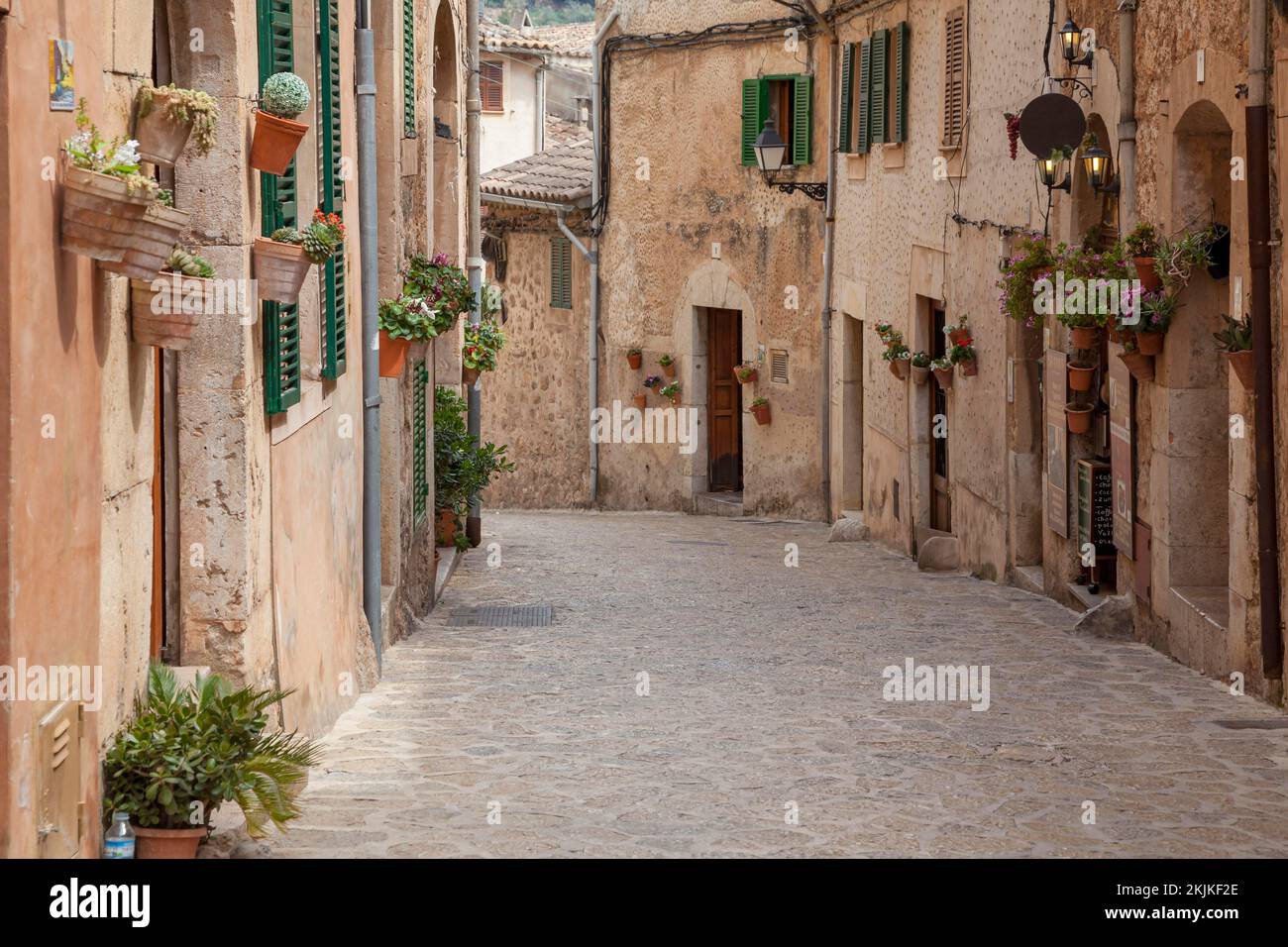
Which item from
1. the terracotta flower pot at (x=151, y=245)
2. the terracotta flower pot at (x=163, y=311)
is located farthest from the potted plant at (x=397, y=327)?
the terracotta flower pot at (x=151, y=245)

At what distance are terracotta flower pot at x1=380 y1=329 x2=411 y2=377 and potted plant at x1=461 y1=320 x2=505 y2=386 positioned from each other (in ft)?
14.2

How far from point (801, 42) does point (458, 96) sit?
6559mm

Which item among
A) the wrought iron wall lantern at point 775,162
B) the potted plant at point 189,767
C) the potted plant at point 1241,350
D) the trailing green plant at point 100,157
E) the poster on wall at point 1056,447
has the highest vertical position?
the wrought iron wall lantern at point 775,162

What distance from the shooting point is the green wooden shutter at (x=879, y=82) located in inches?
696

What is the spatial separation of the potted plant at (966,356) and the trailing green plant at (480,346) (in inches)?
158

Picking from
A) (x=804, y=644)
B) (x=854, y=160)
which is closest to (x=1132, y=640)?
(x=804, y=644)

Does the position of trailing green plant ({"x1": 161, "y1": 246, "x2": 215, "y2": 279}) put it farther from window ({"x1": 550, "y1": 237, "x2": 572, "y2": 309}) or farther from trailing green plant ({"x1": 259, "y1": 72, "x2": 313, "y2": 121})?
window ({"x1": 550, "y1": 237, "x2": 572, "y2": 309})

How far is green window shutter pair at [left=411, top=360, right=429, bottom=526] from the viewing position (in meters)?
12.5

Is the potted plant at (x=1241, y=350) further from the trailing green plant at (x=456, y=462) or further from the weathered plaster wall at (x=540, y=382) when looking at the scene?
the weathered plaster wall at (x=540, y=382)

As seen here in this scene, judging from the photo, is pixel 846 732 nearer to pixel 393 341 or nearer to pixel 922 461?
pixel 393 341

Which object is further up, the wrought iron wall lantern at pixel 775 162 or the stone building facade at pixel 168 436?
the wrought iron wall lantern at pixel 775 162

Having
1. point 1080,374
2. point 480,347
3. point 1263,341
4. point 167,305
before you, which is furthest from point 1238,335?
point 480,347

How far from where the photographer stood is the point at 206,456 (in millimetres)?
5871

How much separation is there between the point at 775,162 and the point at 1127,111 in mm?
9328
